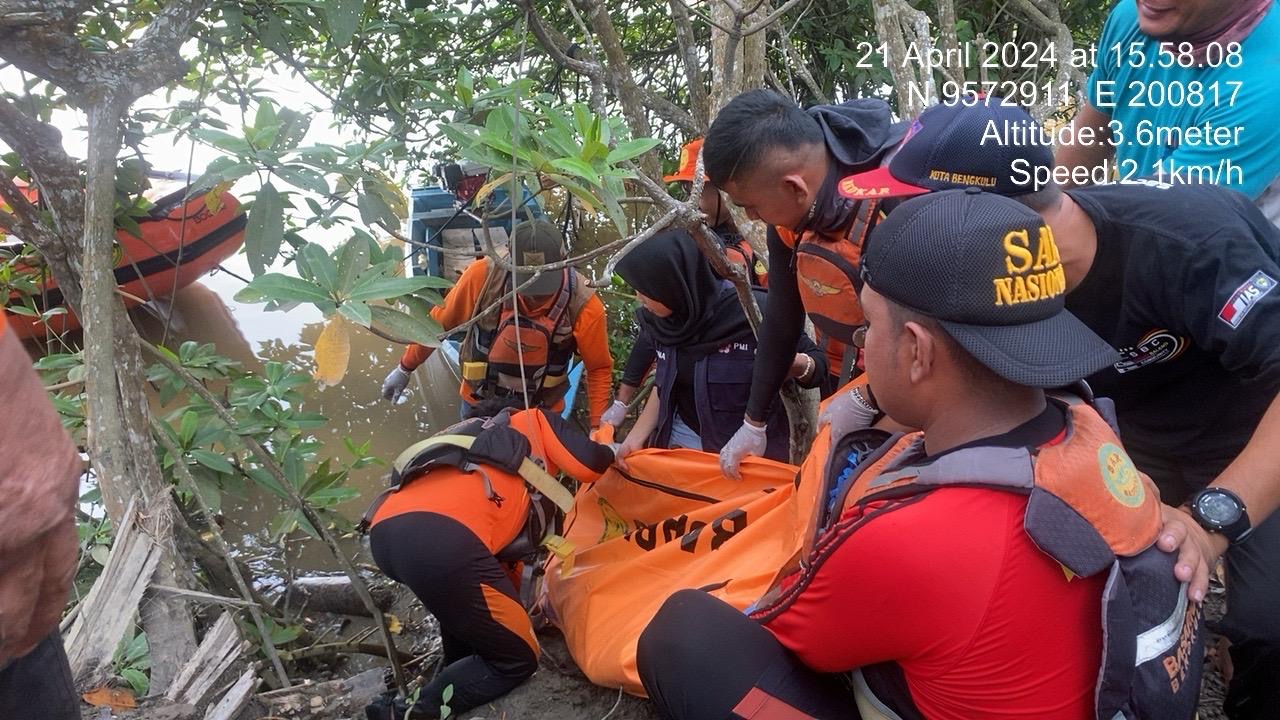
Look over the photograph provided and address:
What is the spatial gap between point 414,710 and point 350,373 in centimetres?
448

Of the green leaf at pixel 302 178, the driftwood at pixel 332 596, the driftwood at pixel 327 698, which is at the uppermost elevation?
the green leaf at pixel 302 178

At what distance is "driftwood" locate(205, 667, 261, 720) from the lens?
191 cm

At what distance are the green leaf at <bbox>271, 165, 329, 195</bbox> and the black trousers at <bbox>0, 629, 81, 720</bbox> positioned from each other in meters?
0.98

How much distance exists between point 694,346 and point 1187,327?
1.86 metres

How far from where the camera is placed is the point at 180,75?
7.04 ft

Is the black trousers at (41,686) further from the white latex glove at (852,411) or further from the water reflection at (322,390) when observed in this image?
the water reflection at (322,390)

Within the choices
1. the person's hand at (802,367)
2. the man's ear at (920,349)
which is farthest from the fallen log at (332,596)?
the man's ear at (920,349)

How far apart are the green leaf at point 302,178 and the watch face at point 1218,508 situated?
1.95m

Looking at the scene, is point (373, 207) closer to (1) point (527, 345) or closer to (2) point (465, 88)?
(2) point (465, 88)

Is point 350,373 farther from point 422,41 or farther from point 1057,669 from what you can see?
point 1057,669

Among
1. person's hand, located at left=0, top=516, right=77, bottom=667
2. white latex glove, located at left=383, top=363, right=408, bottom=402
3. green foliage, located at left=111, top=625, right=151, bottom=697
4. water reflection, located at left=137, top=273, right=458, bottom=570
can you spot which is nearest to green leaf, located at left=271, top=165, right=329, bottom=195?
person's hand, located at left=0, top=516, right=77, bottom=667

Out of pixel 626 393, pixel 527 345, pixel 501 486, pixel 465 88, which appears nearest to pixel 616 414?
pixel 626 393

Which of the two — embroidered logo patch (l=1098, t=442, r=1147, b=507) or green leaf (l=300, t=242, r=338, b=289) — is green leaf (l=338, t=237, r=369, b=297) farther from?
embroidered logo patch (l=1098, t=442, r=1147, b=507)

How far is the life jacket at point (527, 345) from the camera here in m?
3.61
